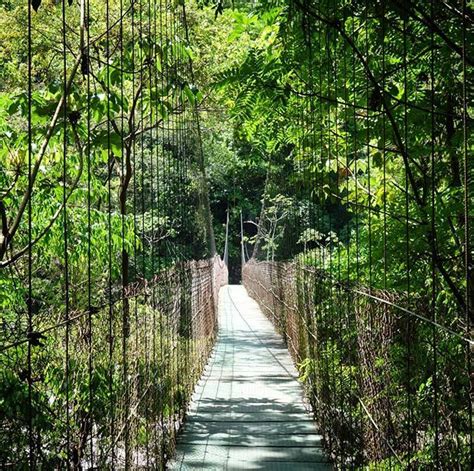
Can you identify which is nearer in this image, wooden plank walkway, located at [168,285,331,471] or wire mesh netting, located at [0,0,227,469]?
wire mesh netting, located at [0,0,227,469]

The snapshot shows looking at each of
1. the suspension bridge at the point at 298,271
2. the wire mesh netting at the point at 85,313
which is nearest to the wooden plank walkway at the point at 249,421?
the suspension bridge at the point at 298,271

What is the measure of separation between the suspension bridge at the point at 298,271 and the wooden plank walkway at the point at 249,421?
2cm

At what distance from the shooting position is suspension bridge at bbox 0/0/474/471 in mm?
1654

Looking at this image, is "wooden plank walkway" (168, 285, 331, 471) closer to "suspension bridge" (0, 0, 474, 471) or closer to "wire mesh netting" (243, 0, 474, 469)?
"suspension bridge" (0, 0, 474, 471)

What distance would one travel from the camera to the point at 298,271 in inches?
194

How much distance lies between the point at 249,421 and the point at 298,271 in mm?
1537

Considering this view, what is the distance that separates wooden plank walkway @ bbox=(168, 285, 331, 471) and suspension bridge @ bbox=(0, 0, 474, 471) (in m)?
0.02

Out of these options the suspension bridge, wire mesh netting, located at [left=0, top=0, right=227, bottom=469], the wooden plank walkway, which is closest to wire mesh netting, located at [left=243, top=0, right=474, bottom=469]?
the suspension bridge

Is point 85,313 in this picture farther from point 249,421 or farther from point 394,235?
point 249,421

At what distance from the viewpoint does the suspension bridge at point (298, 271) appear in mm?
1654

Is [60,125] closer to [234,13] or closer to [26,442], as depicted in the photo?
[26,442]

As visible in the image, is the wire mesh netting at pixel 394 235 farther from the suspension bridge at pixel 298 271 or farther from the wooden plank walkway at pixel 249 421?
the wooden plank walkway at pixel 249 421

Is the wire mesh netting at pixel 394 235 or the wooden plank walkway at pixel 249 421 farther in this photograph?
the wooden plank walkway at pixel 249 421

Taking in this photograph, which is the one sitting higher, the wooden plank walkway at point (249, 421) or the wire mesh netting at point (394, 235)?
the wire mesh netting at point (394, 235)
